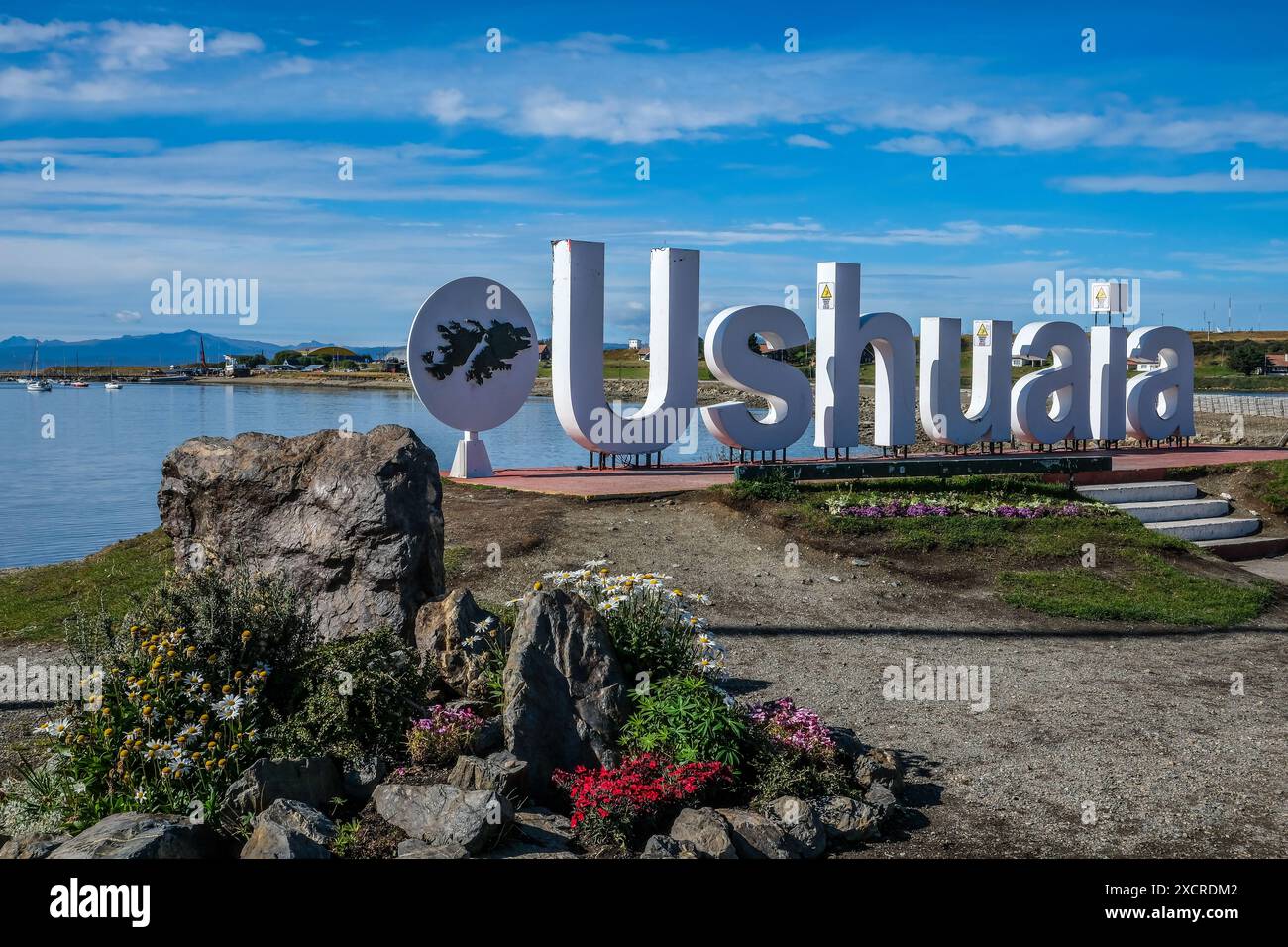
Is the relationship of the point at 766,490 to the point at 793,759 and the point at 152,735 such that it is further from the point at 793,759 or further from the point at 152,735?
the point at 152,735

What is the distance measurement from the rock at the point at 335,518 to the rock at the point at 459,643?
0.48 m

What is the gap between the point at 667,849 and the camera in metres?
5.76

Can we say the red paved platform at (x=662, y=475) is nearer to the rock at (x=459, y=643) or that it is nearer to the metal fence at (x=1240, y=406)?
the rock at (x=459, y=643)

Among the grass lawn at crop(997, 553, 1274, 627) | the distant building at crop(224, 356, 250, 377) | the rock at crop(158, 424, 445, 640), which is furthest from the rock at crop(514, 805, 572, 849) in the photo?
the distant building at crop(224, 356, 250, 377)

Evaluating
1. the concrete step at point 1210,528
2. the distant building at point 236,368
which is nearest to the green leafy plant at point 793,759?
the concrete step at point 1210,528

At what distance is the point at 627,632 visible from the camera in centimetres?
778

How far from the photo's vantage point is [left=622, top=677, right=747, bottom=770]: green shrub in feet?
22.3

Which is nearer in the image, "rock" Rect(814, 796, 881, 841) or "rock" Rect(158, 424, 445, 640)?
"rock" Rect(814, 796, 881, 841)

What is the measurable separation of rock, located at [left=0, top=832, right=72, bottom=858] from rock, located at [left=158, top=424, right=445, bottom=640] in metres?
2.54

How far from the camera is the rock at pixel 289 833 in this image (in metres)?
5.37

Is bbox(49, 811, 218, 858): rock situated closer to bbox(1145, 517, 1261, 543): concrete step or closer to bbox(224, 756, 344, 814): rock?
bbox(224, 756, 344, 814): rock

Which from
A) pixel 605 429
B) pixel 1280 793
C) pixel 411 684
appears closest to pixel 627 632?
pixel 411 684
